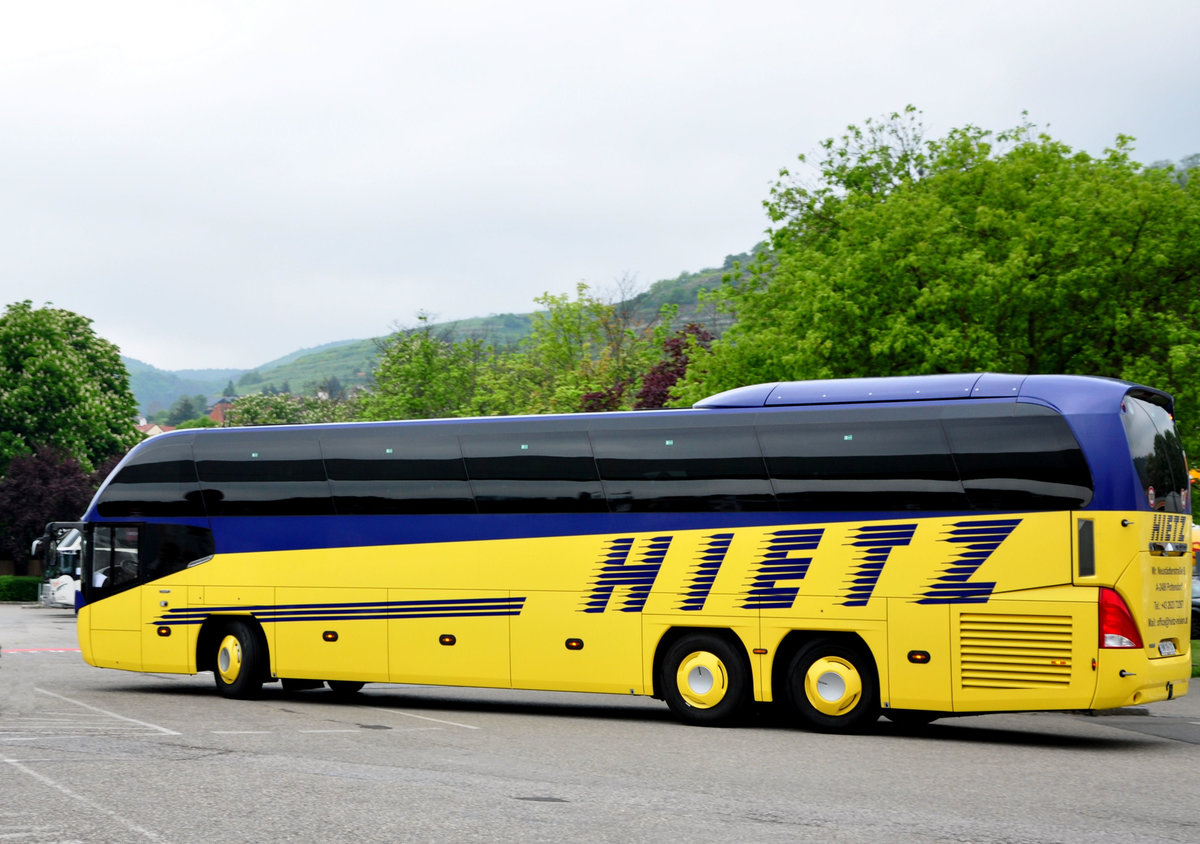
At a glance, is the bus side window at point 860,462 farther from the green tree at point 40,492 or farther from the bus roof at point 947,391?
the green tree at point 40,492

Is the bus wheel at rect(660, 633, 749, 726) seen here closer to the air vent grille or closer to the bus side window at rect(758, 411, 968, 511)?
the bus side window at rect(758, 411, 968, 511)

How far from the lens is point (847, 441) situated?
14828 millimetres

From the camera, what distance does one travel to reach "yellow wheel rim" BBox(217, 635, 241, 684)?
18.6 m

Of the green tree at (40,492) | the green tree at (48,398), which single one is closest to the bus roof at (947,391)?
the green tree at (40,492)

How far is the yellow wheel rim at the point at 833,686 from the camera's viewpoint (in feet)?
48.7

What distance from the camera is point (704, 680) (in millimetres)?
15555

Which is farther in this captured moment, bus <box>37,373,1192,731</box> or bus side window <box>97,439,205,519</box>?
bus side window <box>97,439,205,519</box>

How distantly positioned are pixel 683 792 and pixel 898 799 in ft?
5.06

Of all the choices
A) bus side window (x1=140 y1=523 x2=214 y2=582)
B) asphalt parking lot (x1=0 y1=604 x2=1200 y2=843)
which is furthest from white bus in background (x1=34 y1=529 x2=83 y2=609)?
asphalt parking lot (x1=0 y1=604 x2=1200 y2=843)

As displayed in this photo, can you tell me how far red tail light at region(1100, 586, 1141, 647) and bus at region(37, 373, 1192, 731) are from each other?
0.07ft

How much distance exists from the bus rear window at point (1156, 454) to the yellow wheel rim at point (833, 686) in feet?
11.5

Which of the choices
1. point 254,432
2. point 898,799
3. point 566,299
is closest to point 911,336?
point 254,432

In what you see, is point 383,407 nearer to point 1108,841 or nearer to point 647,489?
point 647,489

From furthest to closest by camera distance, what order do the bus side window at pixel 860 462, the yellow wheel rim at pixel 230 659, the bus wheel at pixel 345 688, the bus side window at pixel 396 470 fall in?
the bus wheel at pixel 345 688 → the yellow wheel rim at pixel 230 659 → the bus side window at pixel 396 470 → the bus side window at pixel 860 462
